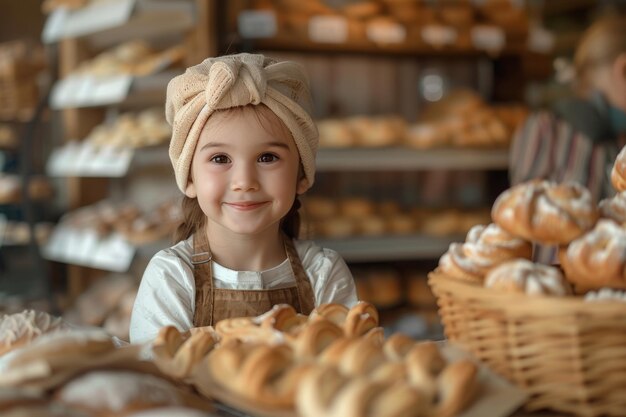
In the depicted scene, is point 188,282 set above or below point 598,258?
below

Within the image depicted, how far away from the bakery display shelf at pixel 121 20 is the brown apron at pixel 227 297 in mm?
2097

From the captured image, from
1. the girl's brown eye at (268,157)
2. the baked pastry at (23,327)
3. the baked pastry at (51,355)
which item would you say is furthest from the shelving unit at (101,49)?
the baked pastry at (51,355)

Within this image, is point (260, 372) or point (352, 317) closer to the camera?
point (260, 372)

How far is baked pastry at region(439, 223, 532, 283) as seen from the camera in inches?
40.4

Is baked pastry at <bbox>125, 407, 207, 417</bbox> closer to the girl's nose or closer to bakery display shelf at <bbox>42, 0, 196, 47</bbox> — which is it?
the girl's nose

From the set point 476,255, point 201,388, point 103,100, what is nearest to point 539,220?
point 476,255

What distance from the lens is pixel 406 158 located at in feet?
12.3

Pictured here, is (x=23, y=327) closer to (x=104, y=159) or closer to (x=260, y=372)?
(x=260, y=372)

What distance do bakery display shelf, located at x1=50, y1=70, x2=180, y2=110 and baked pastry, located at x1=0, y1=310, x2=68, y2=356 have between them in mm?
2390

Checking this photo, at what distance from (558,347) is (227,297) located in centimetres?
81

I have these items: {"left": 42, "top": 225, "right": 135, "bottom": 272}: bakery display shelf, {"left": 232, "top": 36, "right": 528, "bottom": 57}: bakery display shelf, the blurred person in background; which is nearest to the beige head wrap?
the blurred person in background

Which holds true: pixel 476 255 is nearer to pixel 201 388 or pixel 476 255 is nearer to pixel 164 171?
pixel 201 388

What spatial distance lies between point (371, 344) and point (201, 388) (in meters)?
0.23

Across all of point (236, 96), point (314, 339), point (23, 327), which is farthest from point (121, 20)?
point (314, 339)
